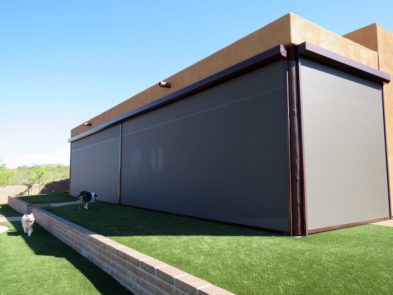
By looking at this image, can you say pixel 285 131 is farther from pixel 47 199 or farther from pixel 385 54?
pixel 47 199

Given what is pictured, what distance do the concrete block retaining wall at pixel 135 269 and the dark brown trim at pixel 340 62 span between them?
17.7 feet

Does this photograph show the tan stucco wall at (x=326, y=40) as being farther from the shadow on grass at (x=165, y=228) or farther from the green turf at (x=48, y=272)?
the green turf at (x=48, y=272)

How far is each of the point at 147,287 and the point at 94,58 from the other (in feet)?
35.8

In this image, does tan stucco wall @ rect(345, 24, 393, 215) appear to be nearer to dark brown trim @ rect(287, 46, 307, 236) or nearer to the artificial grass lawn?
the artificial grass lawn

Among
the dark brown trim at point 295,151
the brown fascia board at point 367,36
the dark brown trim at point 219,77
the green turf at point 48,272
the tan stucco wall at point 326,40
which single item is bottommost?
the green turf at point 48,272

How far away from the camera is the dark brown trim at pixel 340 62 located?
7.05 meters

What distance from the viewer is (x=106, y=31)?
467 inches

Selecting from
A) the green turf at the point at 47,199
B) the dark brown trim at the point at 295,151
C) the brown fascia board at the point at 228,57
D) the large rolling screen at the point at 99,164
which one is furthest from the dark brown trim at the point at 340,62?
the green turf at the point at 47,199

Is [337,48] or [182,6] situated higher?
[182,6]

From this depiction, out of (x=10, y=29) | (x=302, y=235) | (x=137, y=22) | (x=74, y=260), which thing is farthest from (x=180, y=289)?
(x=10, y=29)

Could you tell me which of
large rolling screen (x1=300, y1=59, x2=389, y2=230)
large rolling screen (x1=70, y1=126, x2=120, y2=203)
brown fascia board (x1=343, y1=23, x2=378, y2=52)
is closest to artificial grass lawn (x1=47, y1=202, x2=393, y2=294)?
large rolling screen (x1=300, y1=59, x2=389, y2=230)

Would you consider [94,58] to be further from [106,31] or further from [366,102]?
[366,102]

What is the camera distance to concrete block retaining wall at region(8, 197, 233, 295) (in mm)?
3859

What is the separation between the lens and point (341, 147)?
8.00 m
